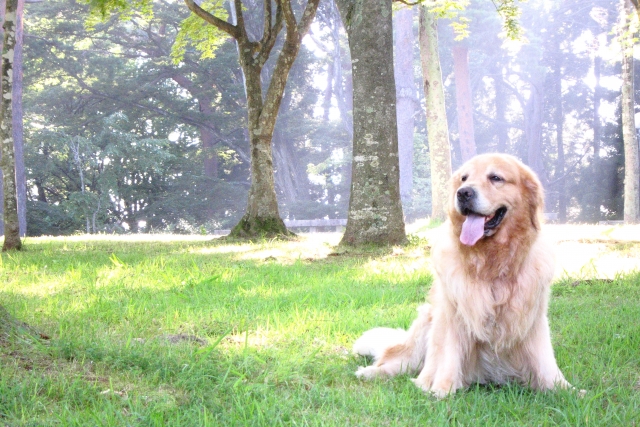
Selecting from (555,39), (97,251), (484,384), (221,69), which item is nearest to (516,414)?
(484,384)

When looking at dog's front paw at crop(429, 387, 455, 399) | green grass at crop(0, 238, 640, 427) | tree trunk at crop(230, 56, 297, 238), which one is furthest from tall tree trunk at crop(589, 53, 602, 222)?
dog's front paw at crop(429, 387, 455, 399)

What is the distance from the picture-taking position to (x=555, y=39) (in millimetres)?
36625

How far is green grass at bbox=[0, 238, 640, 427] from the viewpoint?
2.62 metres

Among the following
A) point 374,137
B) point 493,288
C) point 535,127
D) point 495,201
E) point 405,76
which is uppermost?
point 405,76

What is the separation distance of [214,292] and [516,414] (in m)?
3.32

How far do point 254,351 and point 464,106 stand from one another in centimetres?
2588

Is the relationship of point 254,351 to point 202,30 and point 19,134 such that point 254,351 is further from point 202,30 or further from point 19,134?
point 19,134

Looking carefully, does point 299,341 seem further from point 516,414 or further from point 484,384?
point 516,414

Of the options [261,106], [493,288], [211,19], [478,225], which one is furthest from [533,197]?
[211,19]

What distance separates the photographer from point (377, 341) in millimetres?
3648

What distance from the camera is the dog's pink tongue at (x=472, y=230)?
10.2 ft

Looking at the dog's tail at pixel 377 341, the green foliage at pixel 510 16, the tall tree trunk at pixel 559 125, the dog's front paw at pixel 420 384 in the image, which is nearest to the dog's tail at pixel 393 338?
the dog's tail at pixel 377 341

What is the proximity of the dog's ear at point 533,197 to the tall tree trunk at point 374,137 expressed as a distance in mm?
5188

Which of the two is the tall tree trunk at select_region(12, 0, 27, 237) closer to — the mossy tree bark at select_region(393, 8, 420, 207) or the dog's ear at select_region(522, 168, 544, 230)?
the mossy tree bark at select_region(393, 8, 420, 207)
